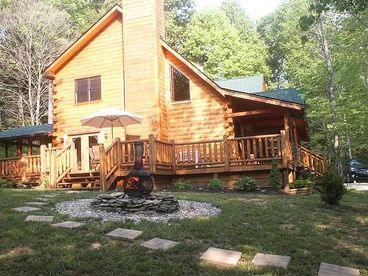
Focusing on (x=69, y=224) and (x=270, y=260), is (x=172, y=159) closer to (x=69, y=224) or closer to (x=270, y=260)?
(x=69, y=224)

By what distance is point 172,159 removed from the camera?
14484 millimetres

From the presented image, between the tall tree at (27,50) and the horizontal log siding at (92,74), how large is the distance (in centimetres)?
1174

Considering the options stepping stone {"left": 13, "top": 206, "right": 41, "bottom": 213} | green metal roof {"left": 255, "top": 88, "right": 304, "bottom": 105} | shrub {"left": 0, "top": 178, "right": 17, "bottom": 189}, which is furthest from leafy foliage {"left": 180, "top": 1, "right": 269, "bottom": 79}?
stepping stone {"left": 13, "top": 206, "right": 41, "bottom": 213}

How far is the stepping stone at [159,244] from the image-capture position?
5336 millimetres

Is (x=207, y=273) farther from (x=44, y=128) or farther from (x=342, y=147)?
(x=342, y=147)

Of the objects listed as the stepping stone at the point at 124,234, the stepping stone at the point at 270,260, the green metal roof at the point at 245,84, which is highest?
the green metal roof at the point at 245,84

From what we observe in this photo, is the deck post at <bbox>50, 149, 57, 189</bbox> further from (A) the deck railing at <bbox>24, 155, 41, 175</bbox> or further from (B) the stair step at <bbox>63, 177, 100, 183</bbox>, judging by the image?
(A) the deck railing at <bbox>24, 155, 41, 175</bbox>

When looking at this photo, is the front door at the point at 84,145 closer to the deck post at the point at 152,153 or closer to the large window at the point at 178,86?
the large window at the point at 178,86

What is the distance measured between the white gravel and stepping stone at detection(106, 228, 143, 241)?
0.85m

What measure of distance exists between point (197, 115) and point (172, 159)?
9.73 feet

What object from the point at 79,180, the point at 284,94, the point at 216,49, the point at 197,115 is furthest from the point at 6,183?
the point at 216,49

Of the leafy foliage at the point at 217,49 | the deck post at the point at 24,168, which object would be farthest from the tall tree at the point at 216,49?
the deck post at the point at 24,168

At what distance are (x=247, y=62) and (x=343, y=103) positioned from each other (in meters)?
14.5

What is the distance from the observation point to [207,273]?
4551mm
